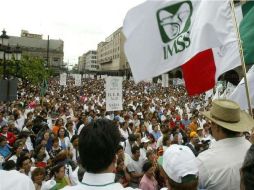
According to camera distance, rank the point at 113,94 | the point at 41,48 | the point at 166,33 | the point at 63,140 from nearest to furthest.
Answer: the point at 166,33 < the point at 63,140 < the point at 113,94 < the point at 41,48

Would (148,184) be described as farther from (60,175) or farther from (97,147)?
(97,147)

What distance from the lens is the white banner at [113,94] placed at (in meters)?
12.8

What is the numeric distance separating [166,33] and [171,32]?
6 centimetres

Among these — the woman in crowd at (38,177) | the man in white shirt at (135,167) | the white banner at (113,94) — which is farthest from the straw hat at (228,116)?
the white banner at (113,94)

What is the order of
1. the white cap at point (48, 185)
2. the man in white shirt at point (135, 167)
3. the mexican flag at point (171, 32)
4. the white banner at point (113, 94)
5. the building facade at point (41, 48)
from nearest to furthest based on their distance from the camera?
the mexican flag at point (171, 32), the white cap at point (48, 185), the man in white shirt at point (135, 167), the white banner at point (113, 94), the building facade at point (41, 48)

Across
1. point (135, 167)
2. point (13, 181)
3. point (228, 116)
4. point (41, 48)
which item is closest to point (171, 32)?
point (228, 116)

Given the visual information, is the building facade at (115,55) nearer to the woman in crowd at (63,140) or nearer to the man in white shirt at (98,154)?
the woman in crowd at (63,140)

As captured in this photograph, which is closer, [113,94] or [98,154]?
[98,154]

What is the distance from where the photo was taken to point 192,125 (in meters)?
13.4

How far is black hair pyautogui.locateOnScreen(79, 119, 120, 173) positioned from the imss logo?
91.4 inches

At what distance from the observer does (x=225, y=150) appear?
304cm

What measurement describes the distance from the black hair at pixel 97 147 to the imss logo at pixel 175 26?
2.32 m

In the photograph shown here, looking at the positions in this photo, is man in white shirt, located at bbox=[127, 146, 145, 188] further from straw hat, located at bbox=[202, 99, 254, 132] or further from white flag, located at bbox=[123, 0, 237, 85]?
straw hat, located at bbox=[202, 99, 254, 132]

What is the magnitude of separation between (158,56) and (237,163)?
168 cm
